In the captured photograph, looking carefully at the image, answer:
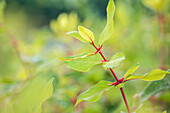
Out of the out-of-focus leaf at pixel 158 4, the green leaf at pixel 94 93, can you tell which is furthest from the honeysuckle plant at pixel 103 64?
the out-of-focus leaf at pixel 158 4

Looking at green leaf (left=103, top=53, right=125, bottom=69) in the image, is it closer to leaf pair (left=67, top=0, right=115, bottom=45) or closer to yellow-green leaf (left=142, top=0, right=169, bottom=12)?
leaf pair (left=67, top=0, right=115, bottom=45)

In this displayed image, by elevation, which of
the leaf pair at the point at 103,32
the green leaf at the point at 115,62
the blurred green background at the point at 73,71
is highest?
the leaf pair at the point at 103,32

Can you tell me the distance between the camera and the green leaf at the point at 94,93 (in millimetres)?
219

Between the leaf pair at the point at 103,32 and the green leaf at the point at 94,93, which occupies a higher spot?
the leaf pair at the point at 103,32

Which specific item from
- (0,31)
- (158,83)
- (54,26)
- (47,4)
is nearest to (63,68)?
(54,26)

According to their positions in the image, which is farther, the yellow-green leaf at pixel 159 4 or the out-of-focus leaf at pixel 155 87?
the yellow-green leaf at pixel 159 4

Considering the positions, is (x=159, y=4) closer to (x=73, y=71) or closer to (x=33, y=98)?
(x=73, y=71)

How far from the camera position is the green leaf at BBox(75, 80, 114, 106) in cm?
22

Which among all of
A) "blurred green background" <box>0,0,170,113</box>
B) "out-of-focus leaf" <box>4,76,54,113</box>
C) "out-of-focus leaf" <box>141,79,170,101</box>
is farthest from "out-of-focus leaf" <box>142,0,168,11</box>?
"out-of-focus leaf" <box>4,76,54,113</box>

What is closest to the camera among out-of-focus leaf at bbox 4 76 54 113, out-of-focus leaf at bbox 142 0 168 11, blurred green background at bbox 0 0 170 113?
out-of-focus leaf at bbox 4 76 54 113

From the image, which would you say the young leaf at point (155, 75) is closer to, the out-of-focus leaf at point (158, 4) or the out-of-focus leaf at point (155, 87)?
the out-of-focus leaf at point (155, 87)

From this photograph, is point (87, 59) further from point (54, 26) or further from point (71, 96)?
point (54, 26)

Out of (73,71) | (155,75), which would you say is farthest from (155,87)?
(73,71)

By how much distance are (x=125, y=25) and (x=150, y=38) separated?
138 mm
